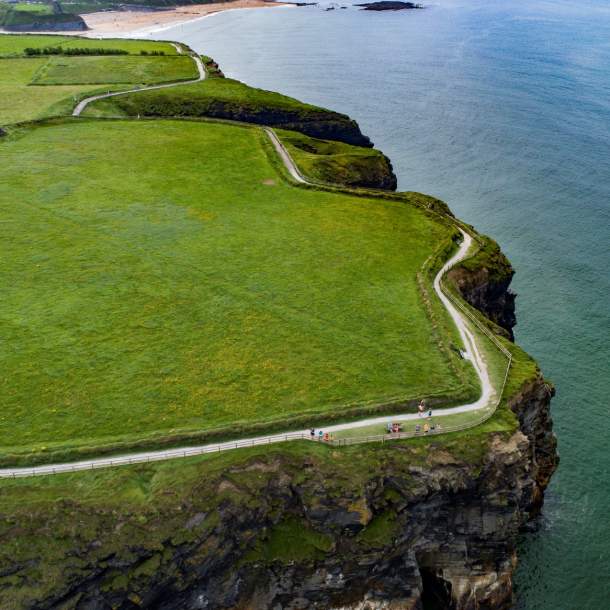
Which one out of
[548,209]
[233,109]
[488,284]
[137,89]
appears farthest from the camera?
[137,89]

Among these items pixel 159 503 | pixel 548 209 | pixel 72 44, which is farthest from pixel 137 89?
pixel 159 503

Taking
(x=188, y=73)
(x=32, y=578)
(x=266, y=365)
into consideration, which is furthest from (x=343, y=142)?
(x=32, y=578)

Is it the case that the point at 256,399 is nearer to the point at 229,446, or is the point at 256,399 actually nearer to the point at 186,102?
the point at 229,446

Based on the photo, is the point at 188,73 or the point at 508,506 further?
the point at 188,73

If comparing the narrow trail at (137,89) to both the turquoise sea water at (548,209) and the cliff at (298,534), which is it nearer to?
the turquoise sea water at (548,209)

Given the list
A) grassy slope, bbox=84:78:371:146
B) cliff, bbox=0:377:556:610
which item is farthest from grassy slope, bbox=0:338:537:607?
grassy slope, bbox=84:78:371:146

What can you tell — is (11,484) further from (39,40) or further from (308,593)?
(39,40)

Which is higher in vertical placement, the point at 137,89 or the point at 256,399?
the point at 137,89

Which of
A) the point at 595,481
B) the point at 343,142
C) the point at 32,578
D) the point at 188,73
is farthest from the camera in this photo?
the point at 188,73
